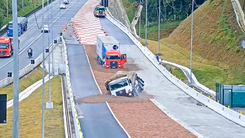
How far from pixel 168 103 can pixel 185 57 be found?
33417 mm

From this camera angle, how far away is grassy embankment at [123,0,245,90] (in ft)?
225

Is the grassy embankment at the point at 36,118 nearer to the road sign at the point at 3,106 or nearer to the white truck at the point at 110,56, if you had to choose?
the white truck at the point at 110,56

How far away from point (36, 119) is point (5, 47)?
26633mm

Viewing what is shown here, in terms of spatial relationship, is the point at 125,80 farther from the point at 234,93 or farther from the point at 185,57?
the point at 185,57

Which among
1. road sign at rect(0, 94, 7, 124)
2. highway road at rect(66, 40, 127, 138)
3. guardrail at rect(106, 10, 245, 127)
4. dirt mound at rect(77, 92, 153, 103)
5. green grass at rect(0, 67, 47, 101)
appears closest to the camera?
road sign at rect(0, 94, 7, 124)

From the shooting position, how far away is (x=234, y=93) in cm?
4481

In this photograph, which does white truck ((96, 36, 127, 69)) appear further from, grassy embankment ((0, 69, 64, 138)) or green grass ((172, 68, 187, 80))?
green grass ((172, 68, 187, 80))

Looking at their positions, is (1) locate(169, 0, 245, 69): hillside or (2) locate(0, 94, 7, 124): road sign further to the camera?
(1) locate(169, 0, 245, 69): hillside

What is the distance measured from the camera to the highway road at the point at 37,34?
67438 mm

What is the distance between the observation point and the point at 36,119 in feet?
148

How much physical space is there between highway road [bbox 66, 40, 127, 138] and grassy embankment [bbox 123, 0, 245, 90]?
459 inches

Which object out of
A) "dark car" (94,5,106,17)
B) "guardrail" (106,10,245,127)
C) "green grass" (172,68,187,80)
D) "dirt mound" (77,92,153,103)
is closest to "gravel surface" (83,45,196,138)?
"dirt mound" (77,92,153,103)

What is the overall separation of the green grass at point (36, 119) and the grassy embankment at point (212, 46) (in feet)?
61.2

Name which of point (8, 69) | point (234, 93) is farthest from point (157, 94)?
point (8, 69)
